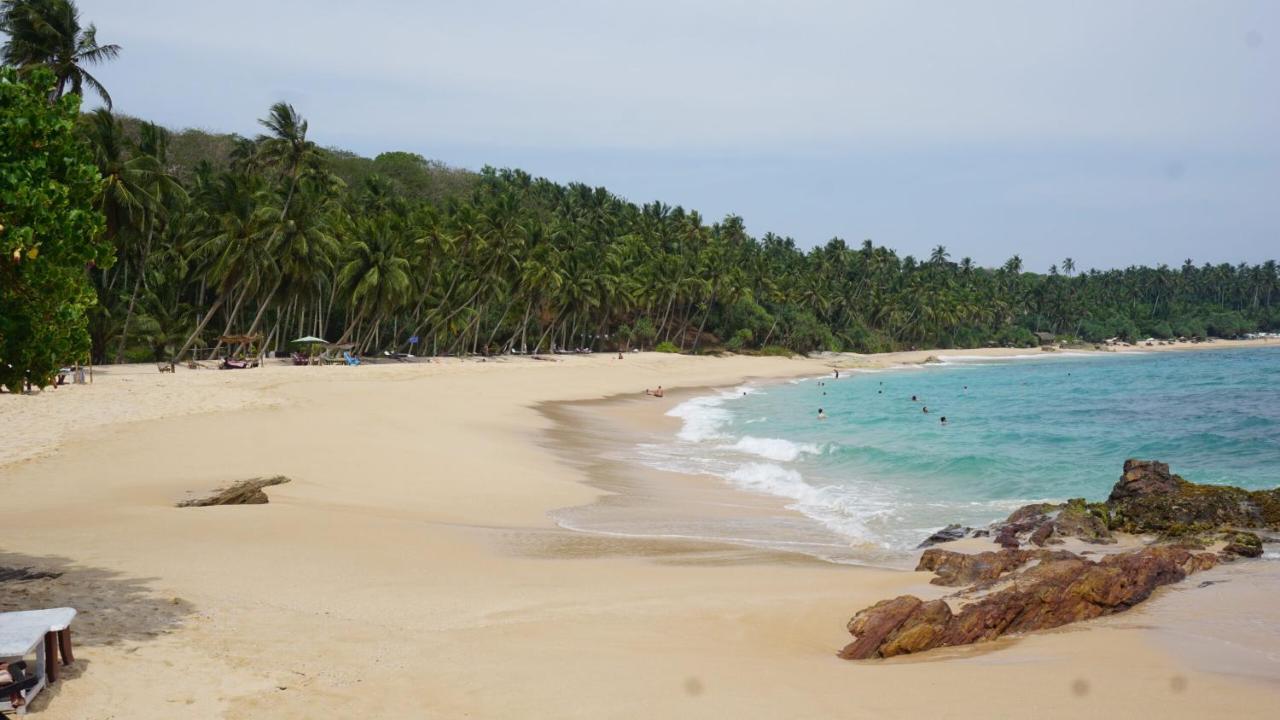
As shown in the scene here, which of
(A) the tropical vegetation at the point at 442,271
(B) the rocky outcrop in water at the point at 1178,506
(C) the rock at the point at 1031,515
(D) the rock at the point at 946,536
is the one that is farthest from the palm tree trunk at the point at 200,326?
(B) the rocky outcrop in water at the point at 1178,506

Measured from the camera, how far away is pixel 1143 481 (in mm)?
15156

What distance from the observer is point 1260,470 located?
71.9ft

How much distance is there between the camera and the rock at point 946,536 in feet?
46.2

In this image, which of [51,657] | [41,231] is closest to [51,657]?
[51,657]

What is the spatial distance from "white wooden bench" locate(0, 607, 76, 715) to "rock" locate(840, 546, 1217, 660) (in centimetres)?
636

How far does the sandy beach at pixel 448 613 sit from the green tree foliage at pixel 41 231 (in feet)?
7.89

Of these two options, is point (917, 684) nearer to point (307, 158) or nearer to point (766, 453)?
point (766, 453)

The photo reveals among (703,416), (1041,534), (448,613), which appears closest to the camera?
(448,613)

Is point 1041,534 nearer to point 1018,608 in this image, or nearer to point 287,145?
point 1018,608

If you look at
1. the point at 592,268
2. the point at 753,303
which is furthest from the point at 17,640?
the point at 753,303

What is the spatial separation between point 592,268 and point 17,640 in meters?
70.2

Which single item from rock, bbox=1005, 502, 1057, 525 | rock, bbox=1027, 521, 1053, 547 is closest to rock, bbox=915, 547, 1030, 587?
rock, bbox=1027, 521, 1053, 547

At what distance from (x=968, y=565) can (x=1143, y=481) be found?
6047 mm

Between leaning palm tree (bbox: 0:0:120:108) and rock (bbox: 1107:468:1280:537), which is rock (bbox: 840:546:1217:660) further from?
leaning palm tree (bbox: 0:0:120:108)
